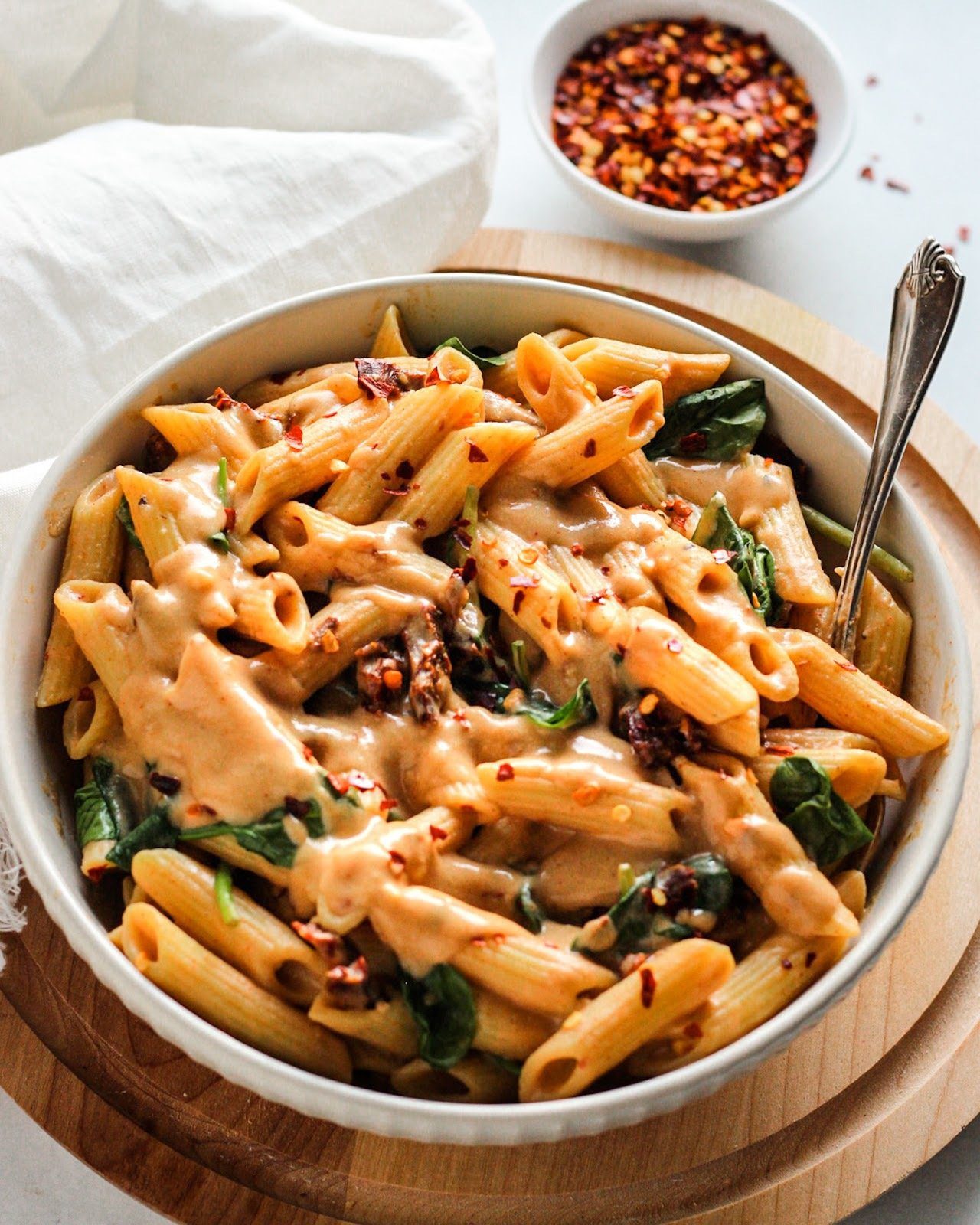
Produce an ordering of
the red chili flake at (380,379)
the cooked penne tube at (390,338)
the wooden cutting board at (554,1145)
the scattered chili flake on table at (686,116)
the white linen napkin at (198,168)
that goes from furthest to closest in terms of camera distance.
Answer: the scattered chili flake on table at (686,116) → the white linen napkin at (198,168) → the cooked penne tube at (390,338) → the red chili flake at (380,379) → the wooden cutting board at (554,1145)

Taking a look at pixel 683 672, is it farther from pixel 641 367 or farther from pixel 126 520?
pixel 126 520

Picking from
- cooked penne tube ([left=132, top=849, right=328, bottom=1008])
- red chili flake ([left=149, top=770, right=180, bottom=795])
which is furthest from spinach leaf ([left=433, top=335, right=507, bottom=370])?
cooked penne tube ([left=132, top=849, right=328, bottom=1008])

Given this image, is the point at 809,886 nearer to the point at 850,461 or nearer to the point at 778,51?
the point at 850,461

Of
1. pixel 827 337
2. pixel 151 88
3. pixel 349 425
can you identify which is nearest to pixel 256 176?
pixel 151 88

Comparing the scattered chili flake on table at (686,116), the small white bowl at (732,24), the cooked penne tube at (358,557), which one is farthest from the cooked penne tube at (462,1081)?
the scattered chili flake on table at (686,116)

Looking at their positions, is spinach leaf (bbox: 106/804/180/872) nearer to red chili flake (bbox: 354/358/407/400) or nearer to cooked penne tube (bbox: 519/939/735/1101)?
cooked penne tube (bbox: 519/939/735/1101)

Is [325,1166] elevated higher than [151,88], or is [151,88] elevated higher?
[151,88]

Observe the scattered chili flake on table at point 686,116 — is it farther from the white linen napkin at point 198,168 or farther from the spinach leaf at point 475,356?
the spinach leaf at point 475,356
